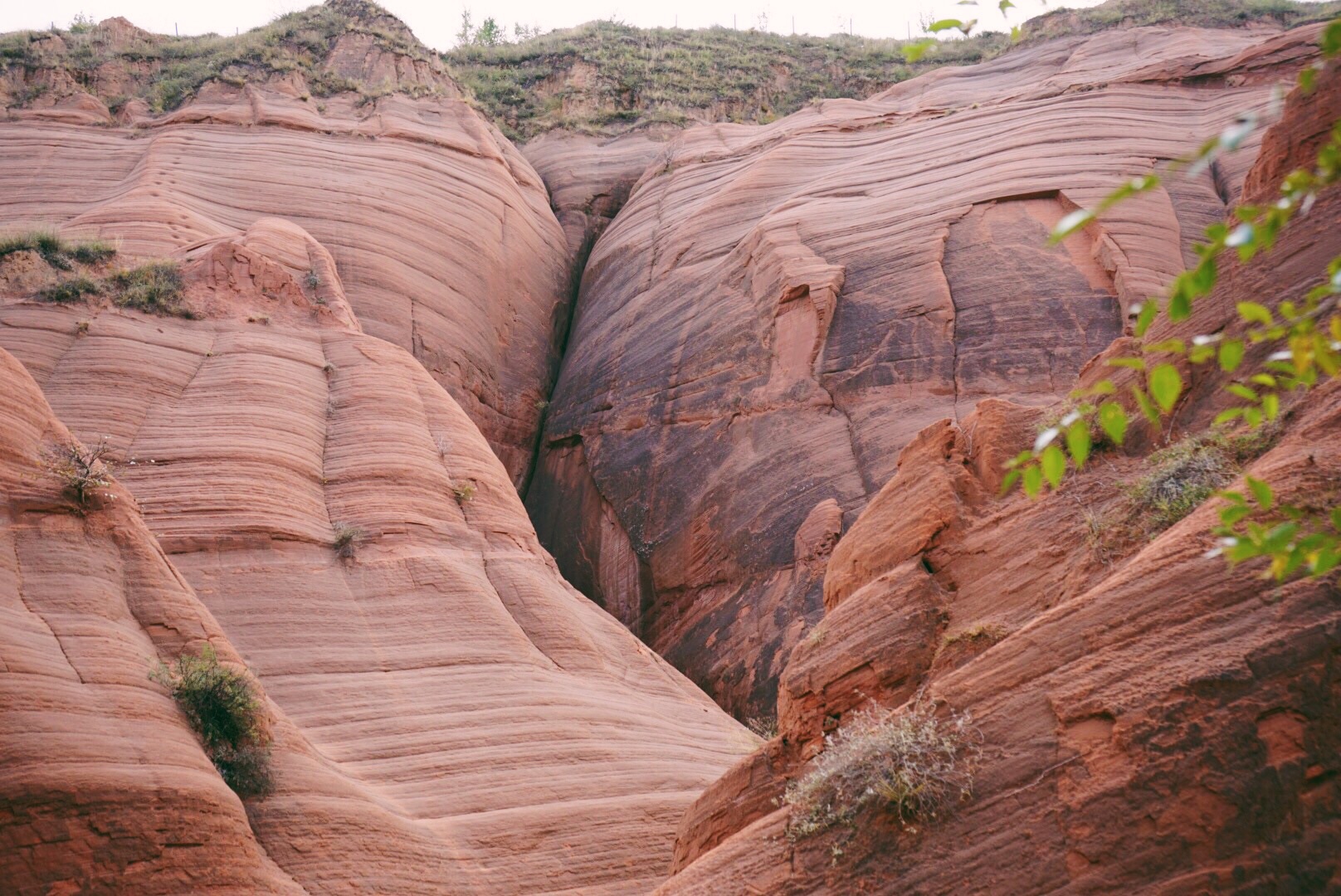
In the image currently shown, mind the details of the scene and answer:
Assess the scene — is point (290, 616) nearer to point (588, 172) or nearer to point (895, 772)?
point (895, 772)

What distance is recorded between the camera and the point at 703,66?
133 ft

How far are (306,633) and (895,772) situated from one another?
794cm

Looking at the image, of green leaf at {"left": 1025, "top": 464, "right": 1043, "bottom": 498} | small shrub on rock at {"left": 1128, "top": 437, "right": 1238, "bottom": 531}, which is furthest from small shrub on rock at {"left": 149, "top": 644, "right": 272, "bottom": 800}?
green leaf at {"left": 1025, "top": 464, "right": 1043, "bottom": 498}

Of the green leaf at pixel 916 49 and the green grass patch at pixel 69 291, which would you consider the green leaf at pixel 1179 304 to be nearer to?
the green leaf at pixel 916 49

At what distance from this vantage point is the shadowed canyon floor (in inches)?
263

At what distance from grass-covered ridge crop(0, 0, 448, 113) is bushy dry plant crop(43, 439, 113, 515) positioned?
19.8 meters

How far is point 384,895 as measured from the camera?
999 cm

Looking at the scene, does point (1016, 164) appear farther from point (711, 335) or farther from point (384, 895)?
point (384, 895)

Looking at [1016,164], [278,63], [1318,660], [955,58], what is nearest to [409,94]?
[278,63]

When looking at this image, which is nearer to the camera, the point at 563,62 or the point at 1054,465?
the point at 1054,465

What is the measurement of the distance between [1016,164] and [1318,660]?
18.3 metres

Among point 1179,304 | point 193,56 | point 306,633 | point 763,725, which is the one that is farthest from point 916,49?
point 193,56

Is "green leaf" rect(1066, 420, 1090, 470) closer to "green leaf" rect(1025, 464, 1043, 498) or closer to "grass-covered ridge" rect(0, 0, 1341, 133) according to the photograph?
"green leaf" rect(1025, 464, 1043, 498)

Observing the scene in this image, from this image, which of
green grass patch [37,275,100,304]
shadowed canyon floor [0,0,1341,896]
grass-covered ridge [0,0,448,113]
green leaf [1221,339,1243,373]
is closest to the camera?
green leaf [1221,339,1243,373]
